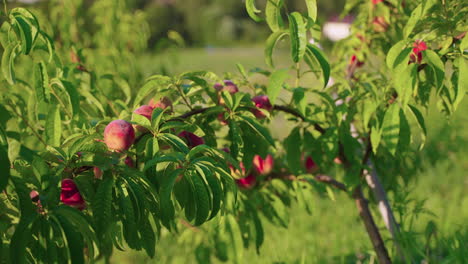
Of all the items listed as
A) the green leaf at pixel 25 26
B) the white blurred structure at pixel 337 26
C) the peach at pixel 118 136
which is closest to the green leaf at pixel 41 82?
the green leaf at pixel 25 26

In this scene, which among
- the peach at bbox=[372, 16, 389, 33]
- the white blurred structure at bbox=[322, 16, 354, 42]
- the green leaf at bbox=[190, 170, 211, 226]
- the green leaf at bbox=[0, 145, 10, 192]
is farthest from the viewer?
the white blurred structure at bbox=[322, 16, 354, 42]

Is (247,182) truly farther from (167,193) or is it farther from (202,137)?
(167,193)

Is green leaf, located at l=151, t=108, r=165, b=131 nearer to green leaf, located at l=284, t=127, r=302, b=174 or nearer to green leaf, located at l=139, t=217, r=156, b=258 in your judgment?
green leaf, located at l=139, t=217, r=156, b=258

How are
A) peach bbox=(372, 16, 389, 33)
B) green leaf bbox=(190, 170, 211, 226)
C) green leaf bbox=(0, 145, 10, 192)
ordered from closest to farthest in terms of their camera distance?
green leaf bbox=(0, 145, 10, 192)
green leaf bbox=(190, 170, 211, 226)
peach bbox=(372, 16, 389, 33)

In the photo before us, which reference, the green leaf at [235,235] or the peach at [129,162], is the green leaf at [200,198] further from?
the green leaf at [235,235]

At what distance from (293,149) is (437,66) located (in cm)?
34

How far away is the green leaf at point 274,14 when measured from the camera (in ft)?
2.45

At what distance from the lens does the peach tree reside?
0.60 meters

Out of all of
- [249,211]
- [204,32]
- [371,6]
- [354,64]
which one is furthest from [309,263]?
[204,32]

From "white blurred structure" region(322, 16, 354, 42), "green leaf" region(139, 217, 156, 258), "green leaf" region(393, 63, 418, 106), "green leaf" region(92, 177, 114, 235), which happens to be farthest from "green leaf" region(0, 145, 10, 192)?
"white blurred structure" region(322, 16, 354, 42)

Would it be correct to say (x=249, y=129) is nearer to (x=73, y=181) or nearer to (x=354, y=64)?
(x=73, y=181)

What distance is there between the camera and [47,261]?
59 cm

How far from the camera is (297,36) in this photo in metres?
0.71

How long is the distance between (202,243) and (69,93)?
68 cm
